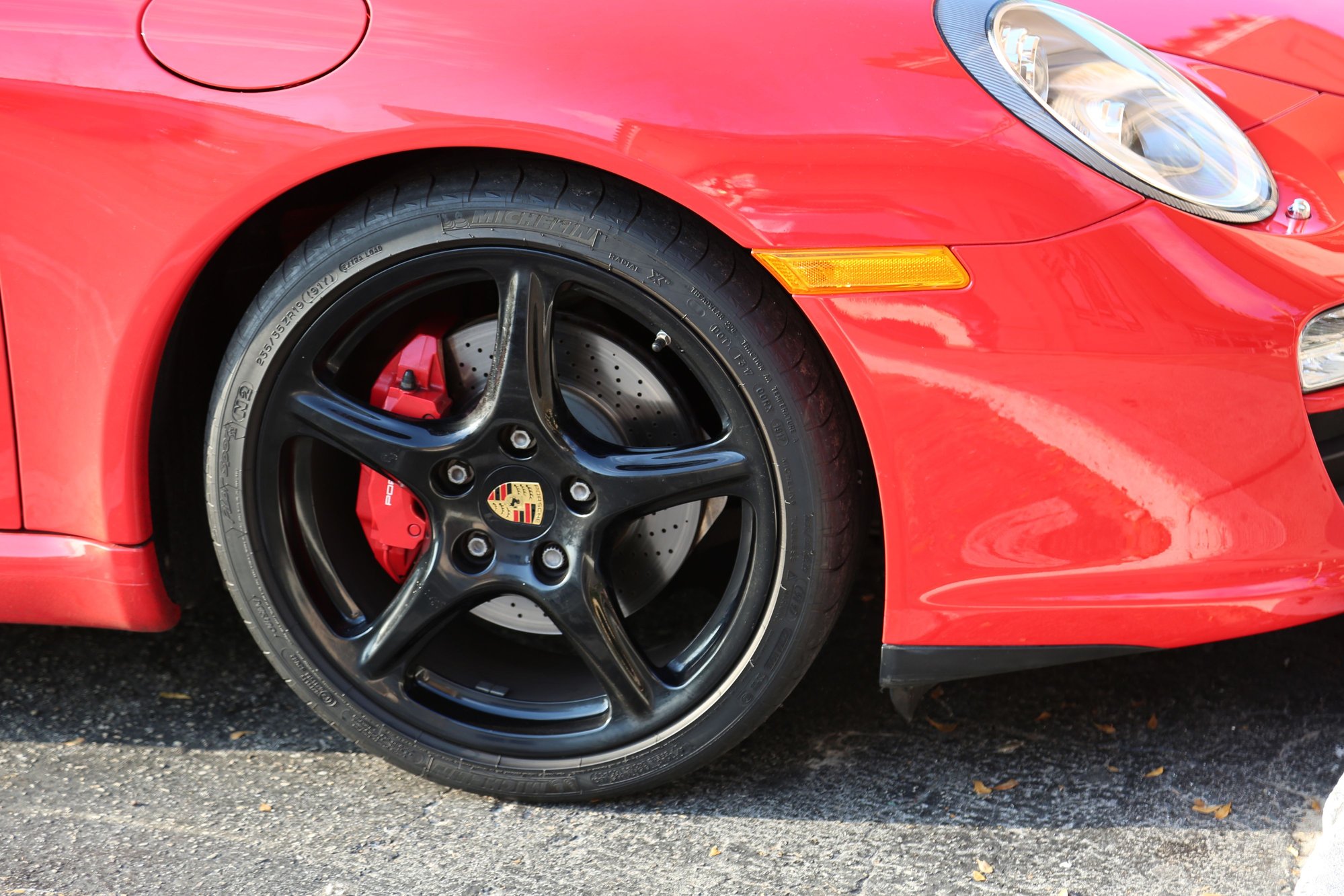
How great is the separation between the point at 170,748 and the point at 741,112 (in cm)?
142

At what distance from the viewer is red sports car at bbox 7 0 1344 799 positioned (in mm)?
1535

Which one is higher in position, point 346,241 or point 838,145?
point 838,145

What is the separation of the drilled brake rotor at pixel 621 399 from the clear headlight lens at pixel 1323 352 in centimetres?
84

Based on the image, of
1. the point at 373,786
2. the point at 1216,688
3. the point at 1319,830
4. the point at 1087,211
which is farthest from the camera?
the point at 1216,688

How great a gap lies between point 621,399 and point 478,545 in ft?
1.03

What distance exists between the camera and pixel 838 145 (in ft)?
4.99

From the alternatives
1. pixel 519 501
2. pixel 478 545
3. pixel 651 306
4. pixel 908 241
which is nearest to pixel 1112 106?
pixel 908 241

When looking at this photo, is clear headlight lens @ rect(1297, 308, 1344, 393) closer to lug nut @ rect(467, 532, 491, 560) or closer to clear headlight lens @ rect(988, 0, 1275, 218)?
clear headlight lens @ rect(988, 0, 1275, 218)

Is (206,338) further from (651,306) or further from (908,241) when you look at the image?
(908,241)

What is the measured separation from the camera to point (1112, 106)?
1631mm

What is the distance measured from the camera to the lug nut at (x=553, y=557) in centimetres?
181

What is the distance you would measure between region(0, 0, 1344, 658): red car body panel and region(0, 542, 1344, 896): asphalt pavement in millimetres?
338

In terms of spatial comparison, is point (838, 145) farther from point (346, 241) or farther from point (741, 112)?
point (346, 241)

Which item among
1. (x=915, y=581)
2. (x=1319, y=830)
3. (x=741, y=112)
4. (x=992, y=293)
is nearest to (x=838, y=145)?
(x=741, y=112)
